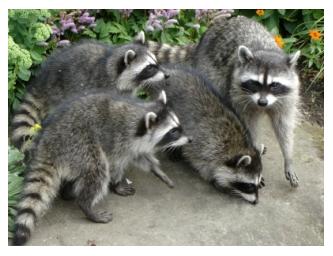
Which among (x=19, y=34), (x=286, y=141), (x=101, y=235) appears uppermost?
(x=19, y=34)

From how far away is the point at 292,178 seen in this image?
6164 millimetres

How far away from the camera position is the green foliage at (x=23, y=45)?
6.05 m

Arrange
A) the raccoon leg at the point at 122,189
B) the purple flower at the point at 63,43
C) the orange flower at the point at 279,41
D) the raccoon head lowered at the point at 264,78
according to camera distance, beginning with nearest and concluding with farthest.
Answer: the raccoon leg at the point at 122,189 < the raccoon head lowered at the point at 264,78 < the purple flower at the point at 63,43 < the orange flower at the point at 279,41

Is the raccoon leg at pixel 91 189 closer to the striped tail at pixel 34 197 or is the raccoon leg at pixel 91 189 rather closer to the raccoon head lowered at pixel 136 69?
the striped tail at pixel 34 197

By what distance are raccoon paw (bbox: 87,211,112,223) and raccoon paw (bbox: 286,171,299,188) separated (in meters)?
1.70

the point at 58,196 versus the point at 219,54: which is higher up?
the point at 219,54

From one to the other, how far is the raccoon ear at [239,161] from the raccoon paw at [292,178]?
A: 520 millimetres

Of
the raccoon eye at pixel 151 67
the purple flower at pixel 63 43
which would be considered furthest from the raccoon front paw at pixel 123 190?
the purple flower at pixel 63 43

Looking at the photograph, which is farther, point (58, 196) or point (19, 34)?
point (19, 34)
